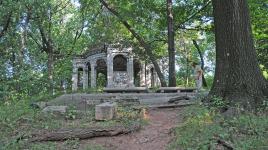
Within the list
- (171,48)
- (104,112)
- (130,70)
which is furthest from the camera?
(130,70)

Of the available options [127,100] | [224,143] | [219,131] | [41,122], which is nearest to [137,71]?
[127,100]

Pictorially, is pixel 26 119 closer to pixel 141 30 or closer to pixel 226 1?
pixel 226 1

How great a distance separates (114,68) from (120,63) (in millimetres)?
588

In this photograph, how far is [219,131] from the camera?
6.84 m

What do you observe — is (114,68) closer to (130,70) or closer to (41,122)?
(130,70)

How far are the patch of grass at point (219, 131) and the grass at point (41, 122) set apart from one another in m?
1.23

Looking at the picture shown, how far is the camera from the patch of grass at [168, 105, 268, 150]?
247 inches

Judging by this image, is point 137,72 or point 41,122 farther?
point 137,72

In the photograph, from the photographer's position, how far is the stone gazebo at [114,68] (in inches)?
986

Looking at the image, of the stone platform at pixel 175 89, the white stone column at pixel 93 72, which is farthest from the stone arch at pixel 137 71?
the stone platform at pixel 175 89

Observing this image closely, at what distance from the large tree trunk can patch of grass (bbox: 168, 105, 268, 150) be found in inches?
34.3

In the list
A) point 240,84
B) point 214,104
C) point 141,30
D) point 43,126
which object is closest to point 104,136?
point 43,126

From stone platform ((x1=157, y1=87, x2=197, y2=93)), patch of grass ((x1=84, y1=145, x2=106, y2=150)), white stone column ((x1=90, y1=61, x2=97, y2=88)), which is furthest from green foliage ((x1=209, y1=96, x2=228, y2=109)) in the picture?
white stone column ((x1=90, y1=61, x2=97, y2=88))

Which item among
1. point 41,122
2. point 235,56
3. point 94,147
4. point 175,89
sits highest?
point 235,56
